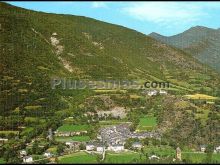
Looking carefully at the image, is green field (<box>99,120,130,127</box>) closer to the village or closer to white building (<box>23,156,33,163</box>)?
the village

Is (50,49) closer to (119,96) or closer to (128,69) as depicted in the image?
(128,69)

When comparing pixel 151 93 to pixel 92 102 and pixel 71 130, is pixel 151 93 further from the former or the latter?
pixel 71 130

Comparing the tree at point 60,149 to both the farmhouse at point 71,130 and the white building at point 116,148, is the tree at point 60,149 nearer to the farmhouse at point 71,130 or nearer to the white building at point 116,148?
the white building at point 116,148

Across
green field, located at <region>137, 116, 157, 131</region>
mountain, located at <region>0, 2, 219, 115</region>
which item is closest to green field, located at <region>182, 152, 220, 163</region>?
green field, located at <region>137, 116, 157, 131</region>

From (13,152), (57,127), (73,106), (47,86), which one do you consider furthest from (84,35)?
(13,152)

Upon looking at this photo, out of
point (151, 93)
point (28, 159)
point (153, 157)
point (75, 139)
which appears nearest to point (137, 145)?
point (153, 157)

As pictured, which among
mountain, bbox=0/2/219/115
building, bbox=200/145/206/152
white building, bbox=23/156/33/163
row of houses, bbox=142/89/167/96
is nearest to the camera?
white building, bbox=23/156/33/163
